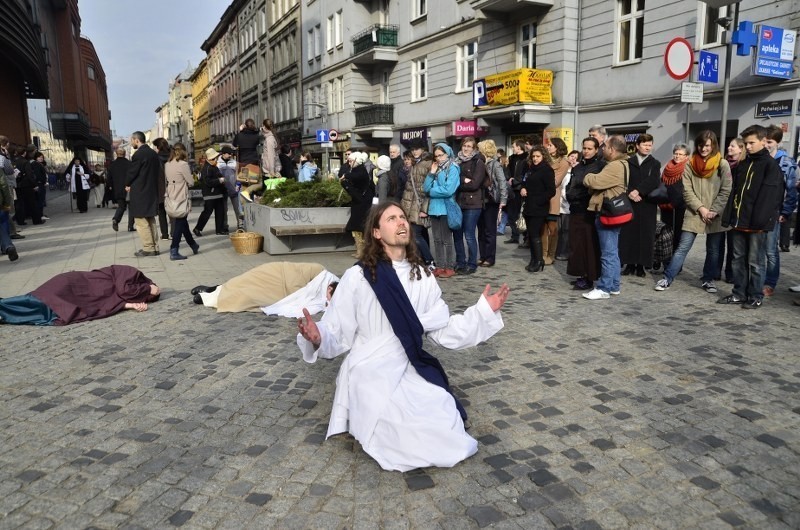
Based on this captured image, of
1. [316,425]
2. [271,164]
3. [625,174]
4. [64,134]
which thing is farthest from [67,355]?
[64,134]

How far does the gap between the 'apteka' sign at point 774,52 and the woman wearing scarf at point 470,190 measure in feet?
26.6

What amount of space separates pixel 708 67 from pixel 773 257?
8093 millimetres

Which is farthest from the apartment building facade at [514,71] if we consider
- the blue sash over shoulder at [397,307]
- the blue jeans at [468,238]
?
the blue sash over shoulder at [397,307]

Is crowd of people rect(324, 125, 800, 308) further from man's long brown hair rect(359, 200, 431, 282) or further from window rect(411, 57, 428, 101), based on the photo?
window rect(411, 57, 428, 101)

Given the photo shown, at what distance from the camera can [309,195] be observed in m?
11.0

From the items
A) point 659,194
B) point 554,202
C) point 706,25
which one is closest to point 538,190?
point 554,202

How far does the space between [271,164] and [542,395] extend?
11160mm

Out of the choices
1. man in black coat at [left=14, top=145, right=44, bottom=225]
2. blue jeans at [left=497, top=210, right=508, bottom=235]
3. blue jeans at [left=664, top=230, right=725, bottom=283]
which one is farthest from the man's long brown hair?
man in black coat at [left=14, top=145, right=44, bottom=225]

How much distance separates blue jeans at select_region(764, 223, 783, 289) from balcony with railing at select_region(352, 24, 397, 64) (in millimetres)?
25317

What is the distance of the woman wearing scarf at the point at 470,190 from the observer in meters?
8.91

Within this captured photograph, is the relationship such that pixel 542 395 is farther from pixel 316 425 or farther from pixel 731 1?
pixel 731 1

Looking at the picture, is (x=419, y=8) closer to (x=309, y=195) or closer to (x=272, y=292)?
(x=309, y=195)

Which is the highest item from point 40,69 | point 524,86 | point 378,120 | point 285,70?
point 285,70

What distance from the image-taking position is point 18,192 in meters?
16.3
